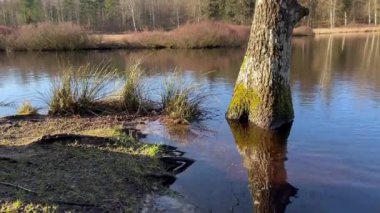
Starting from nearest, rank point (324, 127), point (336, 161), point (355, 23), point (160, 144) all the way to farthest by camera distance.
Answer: point (336, 161) → point (160, 144) → point (324, 127) → point (355, 23)

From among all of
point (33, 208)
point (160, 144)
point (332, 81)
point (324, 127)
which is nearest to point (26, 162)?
point (33, 208)

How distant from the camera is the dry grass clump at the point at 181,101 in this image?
30.5 ft

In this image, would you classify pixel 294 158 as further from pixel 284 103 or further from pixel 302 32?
pixel 302 32

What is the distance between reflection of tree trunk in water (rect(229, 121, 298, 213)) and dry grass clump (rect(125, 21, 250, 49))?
28283 mm

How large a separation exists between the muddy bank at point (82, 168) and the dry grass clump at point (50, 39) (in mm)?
29794

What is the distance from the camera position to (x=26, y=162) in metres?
5.41

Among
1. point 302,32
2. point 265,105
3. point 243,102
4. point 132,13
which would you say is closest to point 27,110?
point 243,102

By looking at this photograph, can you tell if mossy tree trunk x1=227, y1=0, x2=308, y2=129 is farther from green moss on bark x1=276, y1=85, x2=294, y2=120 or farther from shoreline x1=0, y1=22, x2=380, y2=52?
shoreline x1=0, y1=22, x2=380, y2=52

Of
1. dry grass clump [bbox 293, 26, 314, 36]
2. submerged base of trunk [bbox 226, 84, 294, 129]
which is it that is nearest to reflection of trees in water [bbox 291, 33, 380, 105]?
submerged base of trunk [bbox 226, 84, 294, 129]

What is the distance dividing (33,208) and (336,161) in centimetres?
458

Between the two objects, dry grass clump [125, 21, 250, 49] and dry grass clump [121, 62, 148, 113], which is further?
dry grass clump [125, 21, 250, 49]

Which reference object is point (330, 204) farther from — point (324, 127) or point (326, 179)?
point (324, 127)

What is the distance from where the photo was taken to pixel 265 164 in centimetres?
649

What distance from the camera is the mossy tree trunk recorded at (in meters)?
8.30
